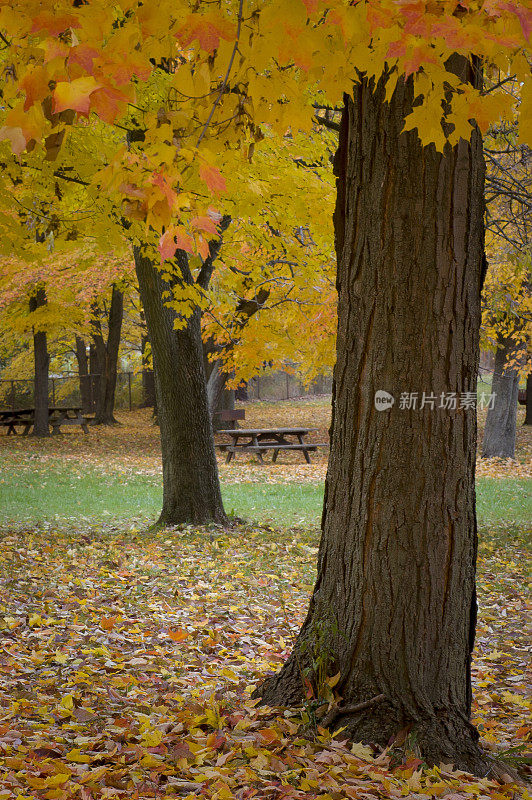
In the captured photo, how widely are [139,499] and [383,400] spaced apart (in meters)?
9.22

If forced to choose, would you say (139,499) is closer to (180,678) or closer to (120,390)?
(180,678)

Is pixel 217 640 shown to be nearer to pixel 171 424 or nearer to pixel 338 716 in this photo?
pixel 338 716

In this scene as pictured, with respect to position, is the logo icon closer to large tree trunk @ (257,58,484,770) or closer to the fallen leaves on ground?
large tree trunk @ (257,58,484,770)

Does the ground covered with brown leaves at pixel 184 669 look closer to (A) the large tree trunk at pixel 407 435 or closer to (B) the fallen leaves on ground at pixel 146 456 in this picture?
(A) the large tree trunk at pixel 407 435

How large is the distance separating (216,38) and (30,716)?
292 centimetres

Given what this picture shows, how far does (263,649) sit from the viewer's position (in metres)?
4.50

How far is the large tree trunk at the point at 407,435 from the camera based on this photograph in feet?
9.40

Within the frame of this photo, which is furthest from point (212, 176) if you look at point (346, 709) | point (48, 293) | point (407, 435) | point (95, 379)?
point (95, 379)

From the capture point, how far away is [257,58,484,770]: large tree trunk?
9.40 feet

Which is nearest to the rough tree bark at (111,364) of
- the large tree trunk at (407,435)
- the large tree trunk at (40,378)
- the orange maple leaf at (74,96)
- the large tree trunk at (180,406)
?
the large tree trunk at (40,378)

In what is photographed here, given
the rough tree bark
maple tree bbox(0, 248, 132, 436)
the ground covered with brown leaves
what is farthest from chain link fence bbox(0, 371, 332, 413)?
the ground covered with brown leaves

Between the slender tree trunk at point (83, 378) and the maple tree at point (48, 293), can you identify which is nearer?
the maple tree at point (48, 293)

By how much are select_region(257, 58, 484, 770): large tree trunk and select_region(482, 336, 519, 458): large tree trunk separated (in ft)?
44.7

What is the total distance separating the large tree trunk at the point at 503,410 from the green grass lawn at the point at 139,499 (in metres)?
2.46
